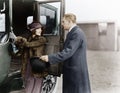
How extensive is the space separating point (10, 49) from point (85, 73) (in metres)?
0.91

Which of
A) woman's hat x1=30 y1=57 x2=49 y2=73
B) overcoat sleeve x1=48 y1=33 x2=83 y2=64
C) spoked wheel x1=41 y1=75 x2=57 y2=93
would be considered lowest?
spoked wheel x1=41 y1=75 x2=57 y2=93

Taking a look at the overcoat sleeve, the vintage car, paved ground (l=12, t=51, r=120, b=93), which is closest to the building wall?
paved ground (l=12, t=51, r=120, b=93)

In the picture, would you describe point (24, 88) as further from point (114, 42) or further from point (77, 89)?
point (114, 42)

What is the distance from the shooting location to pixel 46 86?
4211 millimetres

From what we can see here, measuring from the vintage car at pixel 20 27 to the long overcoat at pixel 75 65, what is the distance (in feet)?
1.59

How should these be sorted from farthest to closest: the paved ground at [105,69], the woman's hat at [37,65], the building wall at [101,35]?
the paved ground at [105,69]
the building wall at [101,35]
the woman's hat at [37,65]

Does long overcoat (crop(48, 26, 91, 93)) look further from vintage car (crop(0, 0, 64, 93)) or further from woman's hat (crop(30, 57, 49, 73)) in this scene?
vintage car (crop(0, 0, 64, 93))

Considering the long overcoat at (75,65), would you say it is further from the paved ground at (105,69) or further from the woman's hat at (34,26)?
the paved ground at (105,69)

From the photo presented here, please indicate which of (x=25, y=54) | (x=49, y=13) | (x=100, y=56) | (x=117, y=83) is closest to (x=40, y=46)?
(x=25, y=54)

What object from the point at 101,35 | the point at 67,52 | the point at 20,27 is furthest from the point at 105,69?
the point at 20,27

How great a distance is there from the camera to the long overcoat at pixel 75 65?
11.2 feet

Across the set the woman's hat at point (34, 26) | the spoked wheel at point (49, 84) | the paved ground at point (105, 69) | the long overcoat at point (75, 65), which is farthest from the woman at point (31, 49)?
the paved ground at point (105, 69)

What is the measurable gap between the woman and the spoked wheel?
30 centimetres

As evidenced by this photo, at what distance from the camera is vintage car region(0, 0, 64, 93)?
3781mm
